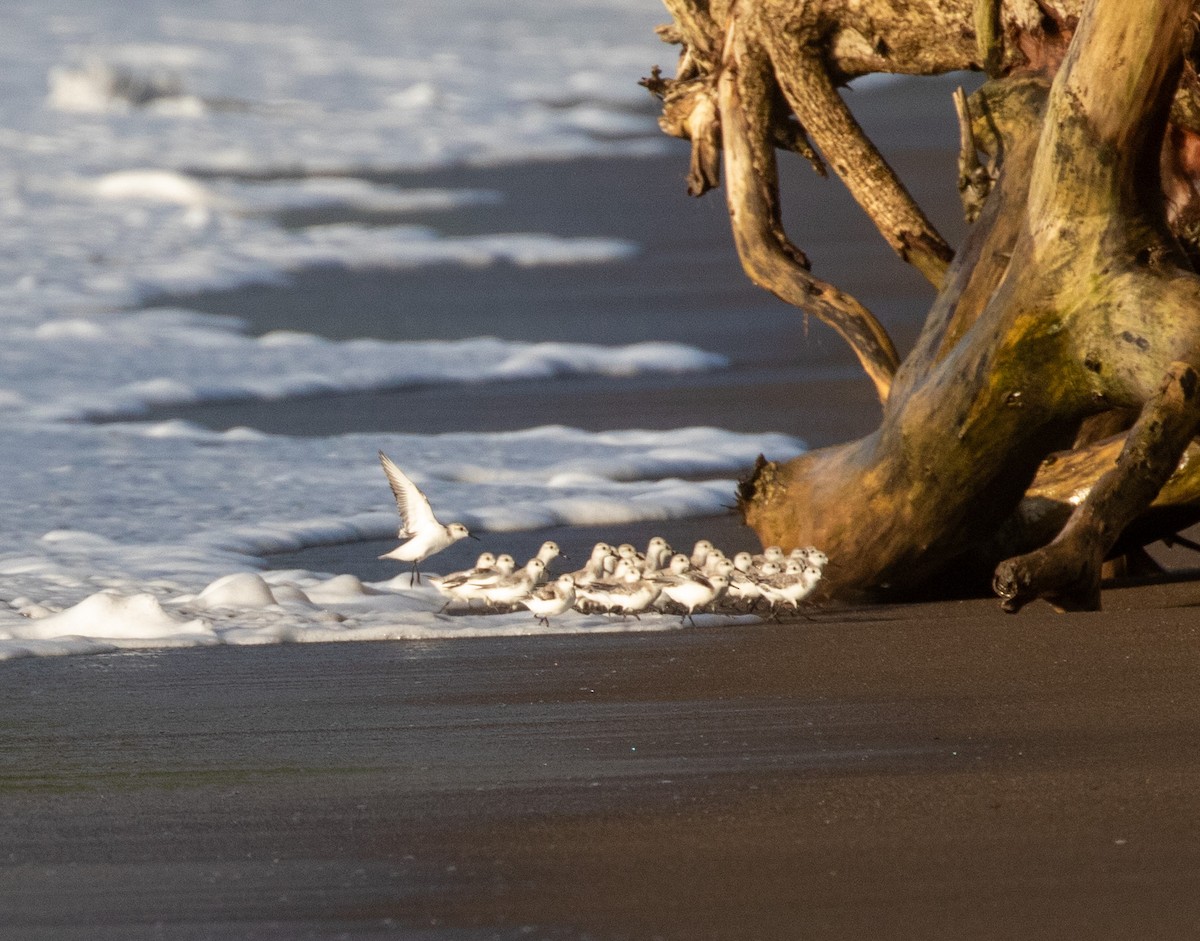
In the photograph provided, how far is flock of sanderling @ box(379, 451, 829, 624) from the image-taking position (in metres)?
5.82

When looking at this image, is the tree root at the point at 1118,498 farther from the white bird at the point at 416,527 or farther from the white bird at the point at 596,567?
the white bird at the point at 416,527

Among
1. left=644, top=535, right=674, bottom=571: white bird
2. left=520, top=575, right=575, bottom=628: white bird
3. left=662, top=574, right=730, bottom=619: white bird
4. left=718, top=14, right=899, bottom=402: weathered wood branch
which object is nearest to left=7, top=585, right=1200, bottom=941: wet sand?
left=662, top=574, right=730, bottom=619: white bird

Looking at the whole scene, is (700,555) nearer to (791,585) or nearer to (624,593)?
(624,593)

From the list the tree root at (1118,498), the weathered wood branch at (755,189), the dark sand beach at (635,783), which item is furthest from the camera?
the weathered wood branch at (755,189)

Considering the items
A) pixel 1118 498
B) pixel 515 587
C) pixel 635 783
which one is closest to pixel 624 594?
pixel 515 587

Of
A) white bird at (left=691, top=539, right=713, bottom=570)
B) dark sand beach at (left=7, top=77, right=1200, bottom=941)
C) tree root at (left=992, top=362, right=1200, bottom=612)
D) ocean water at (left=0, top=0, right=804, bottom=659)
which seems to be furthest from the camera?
ocean water at (left=0, top=0, right=804, bottom=659)

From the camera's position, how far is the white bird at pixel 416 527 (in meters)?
6.84

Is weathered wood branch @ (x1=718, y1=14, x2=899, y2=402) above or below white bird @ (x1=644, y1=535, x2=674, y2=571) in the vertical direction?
above

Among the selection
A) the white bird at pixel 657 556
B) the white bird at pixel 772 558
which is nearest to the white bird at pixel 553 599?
the white bird at pixel 657 556

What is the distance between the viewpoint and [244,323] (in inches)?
578

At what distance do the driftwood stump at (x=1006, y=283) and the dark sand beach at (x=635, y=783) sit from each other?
0.91 feet

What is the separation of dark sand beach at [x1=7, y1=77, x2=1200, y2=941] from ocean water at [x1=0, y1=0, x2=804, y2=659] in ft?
2.41

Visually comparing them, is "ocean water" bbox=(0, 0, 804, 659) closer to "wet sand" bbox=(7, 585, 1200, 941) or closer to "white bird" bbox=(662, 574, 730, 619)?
"white bird" bbox=(662, 574, 730, 619)

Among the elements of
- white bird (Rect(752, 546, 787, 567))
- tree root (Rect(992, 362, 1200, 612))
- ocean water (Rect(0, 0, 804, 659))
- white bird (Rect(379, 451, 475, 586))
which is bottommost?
ocean water (Rect(0, 0, 804, 659))
